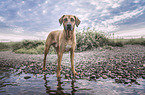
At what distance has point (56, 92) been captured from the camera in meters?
3.33

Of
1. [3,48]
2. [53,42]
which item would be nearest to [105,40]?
[53,42]

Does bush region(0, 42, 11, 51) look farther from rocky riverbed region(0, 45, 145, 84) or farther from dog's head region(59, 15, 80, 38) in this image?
dog's head region(59, 15, 80, 38)

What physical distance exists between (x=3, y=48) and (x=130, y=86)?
28.6 meters

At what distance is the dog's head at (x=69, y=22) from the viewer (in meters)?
4.26

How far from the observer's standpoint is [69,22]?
427 cm

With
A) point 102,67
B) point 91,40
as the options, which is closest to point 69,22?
point 102,67

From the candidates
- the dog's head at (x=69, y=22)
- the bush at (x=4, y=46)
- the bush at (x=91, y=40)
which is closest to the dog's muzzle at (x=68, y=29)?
the dog's head at (x=69, y=22)

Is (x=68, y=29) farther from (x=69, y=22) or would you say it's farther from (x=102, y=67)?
(x=102, y=67)

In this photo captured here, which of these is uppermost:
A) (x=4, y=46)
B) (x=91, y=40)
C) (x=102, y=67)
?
(x=91, y=40)

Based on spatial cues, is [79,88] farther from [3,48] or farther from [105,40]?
[3,48]

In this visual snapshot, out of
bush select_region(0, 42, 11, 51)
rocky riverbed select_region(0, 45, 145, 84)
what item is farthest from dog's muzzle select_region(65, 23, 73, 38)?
bush select_region(0, 42, 11, 51)

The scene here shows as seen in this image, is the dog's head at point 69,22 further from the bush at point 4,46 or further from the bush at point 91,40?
the bush at point 4,46

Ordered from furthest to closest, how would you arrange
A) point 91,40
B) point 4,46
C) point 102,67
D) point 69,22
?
point 4,46
point 91,40
point 102,67
point 69,22

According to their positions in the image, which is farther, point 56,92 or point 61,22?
point 61,22
